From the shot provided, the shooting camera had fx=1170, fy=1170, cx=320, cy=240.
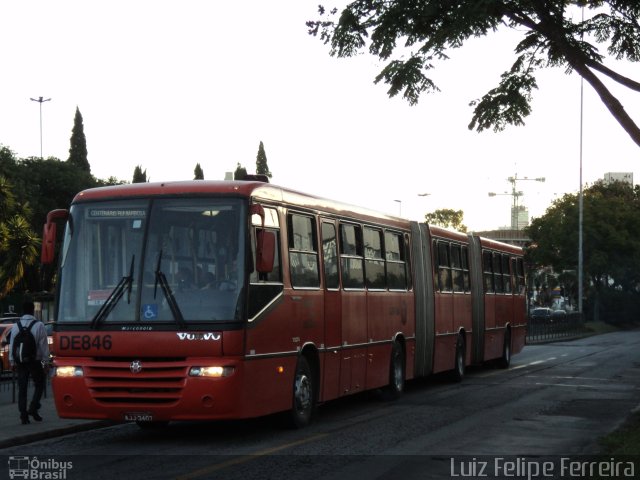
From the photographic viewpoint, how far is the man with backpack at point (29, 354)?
642 inches

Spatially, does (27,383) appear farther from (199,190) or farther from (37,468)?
(37,468)

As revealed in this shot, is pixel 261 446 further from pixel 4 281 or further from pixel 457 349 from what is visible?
pixel 4 281

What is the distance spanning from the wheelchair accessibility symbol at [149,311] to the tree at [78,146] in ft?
271

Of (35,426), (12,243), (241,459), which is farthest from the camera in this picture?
(12,243)

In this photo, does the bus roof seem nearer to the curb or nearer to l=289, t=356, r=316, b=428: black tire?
l=289, t=356, r=316, b=428: black tire

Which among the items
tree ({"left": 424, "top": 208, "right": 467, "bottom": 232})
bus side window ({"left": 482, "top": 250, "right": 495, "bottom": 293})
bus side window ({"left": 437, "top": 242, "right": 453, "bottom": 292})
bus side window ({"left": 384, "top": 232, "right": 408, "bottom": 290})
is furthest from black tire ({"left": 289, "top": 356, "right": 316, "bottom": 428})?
tree ({"left": 424, "top": 208, "right": 467, "bottom": 232})

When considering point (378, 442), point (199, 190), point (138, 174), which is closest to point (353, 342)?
point (378, 442)

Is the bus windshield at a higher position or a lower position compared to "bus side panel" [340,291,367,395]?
higher

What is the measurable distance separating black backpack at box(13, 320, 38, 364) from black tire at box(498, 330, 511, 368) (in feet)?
54.9

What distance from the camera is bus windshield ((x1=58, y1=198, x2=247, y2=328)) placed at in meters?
13.7

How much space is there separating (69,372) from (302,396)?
323 centimetres

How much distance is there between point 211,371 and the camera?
13461 mm

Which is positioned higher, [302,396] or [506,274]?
[506,274]

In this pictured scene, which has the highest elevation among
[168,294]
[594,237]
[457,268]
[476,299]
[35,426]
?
[594,237]
